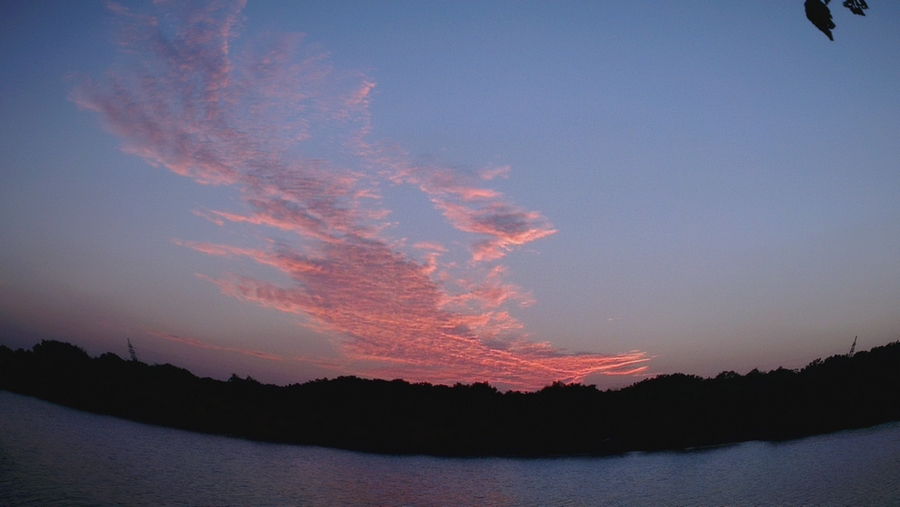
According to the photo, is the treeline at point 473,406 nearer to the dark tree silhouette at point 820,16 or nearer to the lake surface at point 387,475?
the lake surface at point 387,475

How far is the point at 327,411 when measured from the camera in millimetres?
116000

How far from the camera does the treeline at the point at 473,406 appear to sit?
97062 millimetres

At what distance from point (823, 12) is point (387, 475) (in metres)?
70.6

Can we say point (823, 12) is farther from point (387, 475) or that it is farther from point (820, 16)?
point (387, 475)

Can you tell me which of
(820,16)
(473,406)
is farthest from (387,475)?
(820,16)

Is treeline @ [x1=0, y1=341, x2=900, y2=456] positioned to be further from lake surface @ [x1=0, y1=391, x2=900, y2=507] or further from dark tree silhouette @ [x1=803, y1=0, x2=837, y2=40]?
dark tree silhouette @ [x1=803, y1=0, x2=837, y2=40]

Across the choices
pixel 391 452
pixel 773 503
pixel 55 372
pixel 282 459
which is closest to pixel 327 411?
pixel 391 452

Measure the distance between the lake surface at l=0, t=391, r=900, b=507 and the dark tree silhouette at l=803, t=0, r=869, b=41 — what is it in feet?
127

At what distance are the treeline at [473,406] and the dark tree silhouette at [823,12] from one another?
110 m

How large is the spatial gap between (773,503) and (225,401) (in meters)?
→ 105

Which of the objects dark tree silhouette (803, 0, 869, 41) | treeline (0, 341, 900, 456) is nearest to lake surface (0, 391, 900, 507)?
treeline (0, 341, 900, 456)

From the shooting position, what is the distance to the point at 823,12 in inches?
151

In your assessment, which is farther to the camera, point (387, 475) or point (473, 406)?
point (473, 406)

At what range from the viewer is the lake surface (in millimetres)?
38219
